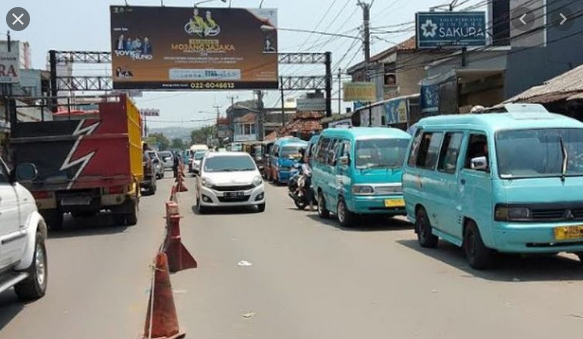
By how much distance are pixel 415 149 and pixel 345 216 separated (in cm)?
327

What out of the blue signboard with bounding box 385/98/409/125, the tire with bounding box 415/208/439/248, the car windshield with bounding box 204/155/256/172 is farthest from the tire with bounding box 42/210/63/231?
the blue signboard with bounding box 385/98/409/125

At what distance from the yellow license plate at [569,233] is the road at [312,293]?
20.4 inches

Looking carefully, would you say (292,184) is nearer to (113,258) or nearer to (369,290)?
(113,258)

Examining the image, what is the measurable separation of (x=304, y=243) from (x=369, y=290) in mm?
4483

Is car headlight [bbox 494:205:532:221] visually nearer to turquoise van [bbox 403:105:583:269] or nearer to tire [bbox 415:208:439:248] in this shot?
turquoise van [bbox 403:105:583:269]

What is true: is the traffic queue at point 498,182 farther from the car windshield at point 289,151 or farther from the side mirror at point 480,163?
the car windshield at point 289,151

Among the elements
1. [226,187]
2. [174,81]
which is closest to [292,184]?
[226,187]

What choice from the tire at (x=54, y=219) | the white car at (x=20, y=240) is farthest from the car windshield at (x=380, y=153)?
the white car at (x=20, y=240)

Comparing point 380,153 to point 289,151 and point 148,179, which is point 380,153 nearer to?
point 148,179

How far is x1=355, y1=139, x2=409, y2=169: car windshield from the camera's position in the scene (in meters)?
15.0

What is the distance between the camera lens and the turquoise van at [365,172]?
14625 millimetres

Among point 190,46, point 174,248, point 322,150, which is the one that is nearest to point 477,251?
point 174,248

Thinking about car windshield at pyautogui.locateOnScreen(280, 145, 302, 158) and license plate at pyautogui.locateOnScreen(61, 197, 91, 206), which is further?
car windshield at pyautogui.locateOnScreen(280, 145, 302, 158)

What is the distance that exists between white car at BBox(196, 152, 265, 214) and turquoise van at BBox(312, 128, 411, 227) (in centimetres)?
294
